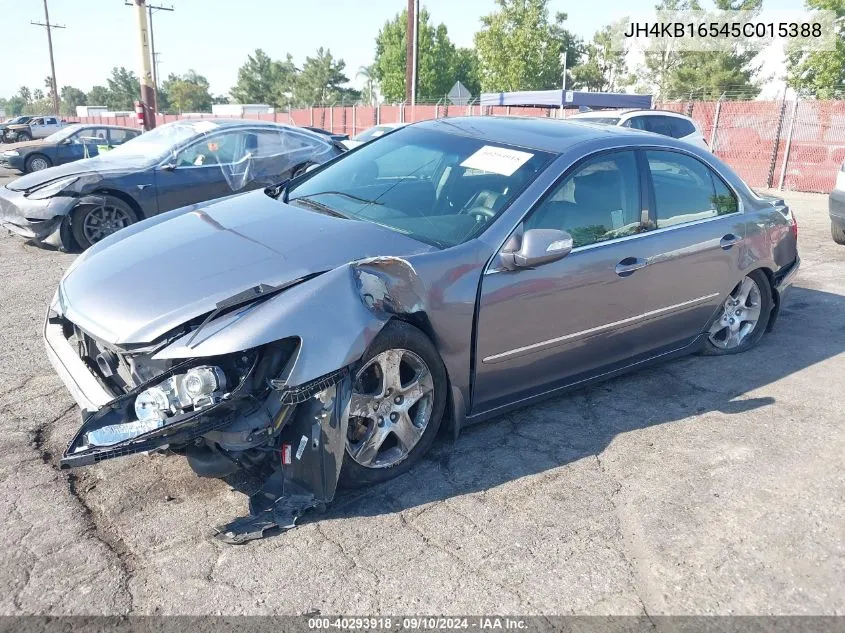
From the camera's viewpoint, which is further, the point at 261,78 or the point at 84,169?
the point at 261,78

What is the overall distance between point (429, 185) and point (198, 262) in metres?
1.35

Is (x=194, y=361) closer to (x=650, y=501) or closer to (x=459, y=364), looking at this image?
(x=459, y=364)

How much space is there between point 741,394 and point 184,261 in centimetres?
339

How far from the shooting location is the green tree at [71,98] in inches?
5413

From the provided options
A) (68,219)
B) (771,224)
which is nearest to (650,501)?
(771,224)

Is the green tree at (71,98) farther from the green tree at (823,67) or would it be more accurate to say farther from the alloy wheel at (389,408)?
the alloy wheel at (389,408)

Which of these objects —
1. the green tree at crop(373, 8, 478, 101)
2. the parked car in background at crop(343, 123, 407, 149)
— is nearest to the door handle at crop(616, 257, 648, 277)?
the parked car in background at crop(343, 123, 407, 149)

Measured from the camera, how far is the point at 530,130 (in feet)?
13.5

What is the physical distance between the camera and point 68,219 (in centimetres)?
731

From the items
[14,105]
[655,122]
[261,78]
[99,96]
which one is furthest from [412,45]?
[14,105]

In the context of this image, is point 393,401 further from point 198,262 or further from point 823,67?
point 823,67

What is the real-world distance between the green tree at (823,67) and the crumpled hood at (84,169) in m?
27.2

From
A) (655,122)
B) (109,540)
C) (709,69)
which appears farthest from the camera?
(709,69)

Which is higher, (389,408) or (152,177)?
(152,177)
